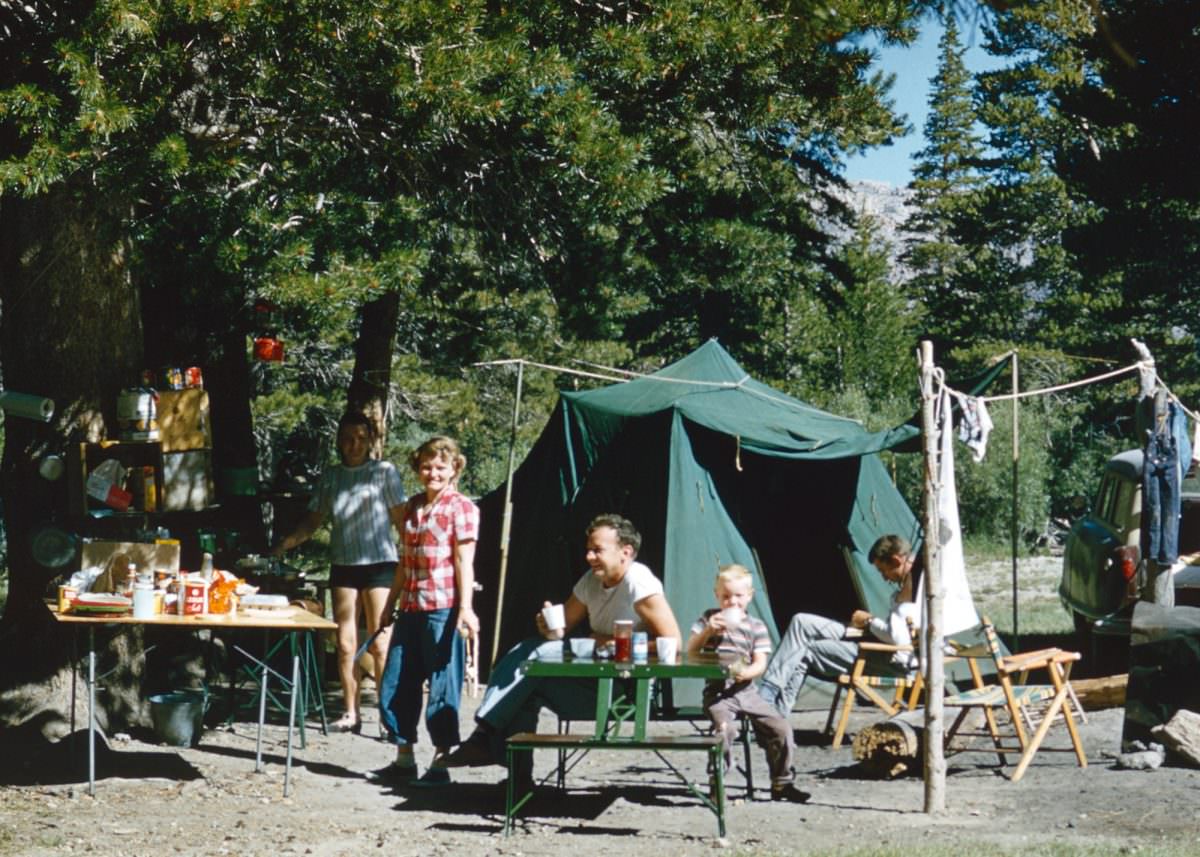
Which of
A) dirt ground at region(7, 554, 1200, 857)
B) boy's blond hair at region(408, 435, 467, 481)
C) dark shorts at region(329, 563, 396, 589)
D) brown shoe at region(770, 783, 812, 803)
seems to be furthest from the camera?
dark shorts at region(329, 563, 396, 589)

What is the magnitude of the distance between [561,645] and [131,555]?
79.5 inches

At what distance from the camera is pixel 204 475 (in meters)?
7.94

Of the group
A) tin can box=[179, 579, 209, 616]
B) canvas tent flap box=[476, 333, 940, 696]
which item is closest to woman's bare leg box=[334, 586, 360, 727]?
tin can box=[179, 579, 209, 616]

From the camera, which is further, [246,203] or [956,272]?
[956,272]

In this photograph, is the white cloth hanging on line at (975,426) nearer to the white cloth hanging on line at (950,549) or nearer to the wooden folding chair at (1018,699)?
the white cloth hanging on line at (950,549)

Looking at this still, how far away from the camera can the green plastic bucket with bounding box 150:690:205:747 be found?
754cm

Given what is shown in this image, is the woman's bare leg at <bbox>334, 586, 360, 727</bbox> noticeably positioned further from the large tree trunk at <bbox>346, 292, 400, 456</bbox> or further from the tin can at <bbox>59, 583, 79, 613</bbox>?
the large tree trunk at <bbox>346, 292, 400, 456</bbox>

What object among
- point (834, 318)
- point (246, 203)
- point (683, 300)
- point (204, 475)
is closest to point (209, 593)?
point (204, 475)

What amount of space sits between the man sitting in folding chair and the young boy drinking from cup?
114 centimetres

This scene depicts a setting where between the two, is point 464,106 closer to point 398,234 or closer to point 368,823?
point 398,234

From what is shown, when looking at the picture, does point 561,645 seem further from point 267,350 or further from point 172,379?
point 267,350

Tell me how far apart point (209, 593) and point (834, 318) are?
79.7 feet

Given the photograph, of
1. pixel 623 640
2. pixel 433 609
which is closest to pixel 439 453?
pixel 433 609

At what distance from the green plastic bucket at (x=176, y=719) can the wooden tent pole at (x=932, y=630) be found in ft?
11.3
